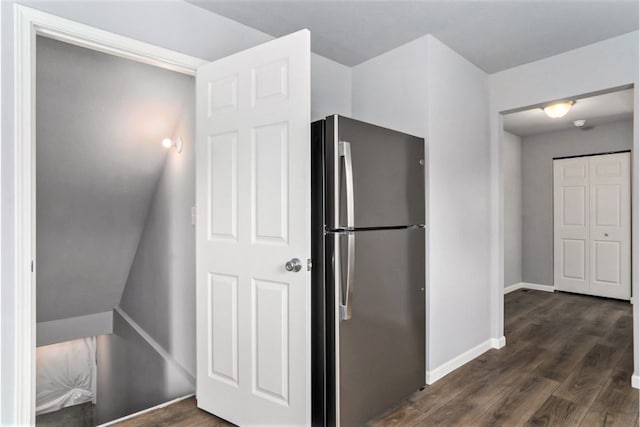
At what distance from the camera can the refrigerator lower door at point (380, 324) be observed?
6.59 ft

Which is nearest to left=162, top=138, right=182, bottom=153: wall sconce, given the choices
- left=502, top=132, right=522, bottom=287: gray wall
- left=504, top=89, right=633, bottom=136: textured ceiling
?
left=504, top=89, right=633, bottom=136: textured ceiling

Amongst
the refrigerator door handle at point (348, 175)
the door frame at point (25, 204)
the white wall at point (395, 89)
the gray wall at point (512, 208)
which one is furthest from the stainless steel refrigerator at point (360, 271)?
the gray wall at point (512, 208)

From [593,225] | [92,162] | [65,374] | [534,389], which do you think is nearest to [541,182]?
[593,225]

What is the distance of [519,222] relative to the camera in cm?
614

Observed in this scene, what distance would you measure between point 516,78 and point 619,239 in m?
3.45

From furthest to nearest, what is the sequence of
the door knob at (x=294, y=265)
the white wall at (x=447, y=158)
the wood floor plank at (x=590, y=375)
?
the white wall at (x=447, y=158), the wood floor plank at (x=590, y=375), the door knob at (x=294, y=265)

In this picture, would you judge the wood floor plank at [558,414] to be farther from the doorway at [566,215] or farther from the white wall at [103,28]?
the white wall at [103,28]

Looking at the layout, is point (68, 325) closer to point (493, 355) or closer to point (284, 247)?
point (284, 247)

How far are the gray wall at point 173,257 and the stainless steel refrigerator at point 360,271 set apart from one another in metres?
1.36

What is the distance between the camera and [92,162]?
9.91 feet

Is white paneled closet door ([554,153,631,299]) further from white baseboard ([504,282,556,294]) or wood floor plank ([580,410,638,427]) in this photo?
wood floor plank ([580,410,638,427])

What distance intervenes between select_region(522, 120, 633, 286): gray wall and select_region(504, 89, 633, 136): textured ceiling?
196 mm

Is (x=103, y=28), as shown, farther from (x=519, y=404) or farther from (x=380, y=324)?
(x=519, y=404)

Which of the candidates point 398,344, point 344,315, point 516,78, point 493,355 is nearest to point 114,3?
point 344,315
